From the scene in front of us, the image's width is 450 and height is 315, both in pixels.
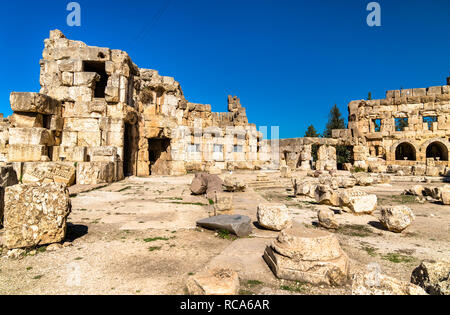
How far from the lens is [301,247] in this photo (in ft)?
8.69

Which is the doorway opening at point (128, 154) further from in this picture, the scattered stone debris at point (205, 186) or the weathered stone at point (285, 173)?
the weathered stone at point (285, 173)

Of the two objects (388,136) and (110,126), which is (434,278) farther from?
(388,136)

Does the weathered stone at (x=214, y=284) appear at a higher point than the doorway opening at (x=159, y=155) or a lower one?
lower

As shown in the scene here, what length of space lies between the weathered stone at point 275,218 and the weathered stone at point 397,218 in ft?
5.78

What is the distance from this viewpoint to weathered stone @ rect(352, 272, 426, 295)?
1833 millimetres

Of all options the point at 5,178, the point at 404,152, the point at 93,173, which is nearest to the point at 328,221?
the point at 5,178

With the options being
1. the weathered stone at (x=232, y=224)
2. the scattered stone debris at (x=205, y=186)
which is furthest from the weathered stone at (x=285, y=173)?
the weathered stone at (x=232, y=224)

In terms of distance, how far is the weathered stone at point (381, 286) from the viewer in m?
1.83

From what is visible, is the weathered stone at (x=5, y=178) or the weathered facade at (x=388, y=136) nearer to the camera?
the weathered stone at (x=5, y=178)

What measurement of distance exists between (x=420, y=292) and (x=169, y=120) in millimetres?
14796

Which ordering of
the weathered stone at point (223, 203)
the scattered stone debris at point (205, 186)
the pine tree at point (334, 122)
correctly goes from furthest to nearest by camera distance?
the pine tree at point (334, 122)
the scattered stone debris at point (205, 186)
the weathered stone at point (223, 203)

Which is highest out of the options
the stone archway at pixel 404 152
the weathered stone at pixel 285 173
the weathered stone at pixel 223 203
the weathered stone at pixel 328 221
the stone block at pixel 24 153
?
the stone archway at pixel 404 152
